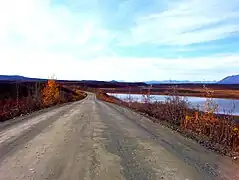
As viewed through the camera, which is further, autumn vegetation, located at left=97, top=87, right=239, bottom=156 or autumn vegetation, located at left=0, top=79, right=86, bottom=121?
autumn vegetation, located at left=0, top=79, right=86, bottom=121

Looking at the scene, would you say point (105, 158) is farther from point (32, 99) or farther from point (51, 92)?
point (51, 92)

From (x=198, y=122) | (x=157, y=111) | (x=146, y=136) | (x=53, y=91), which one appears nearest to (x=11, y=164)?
(x=146, y=136)

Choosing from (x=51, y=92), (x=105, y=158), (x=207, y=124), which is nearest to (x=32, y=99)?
(x=51, y=92)

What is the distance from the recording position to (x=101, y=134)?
37.4 feet

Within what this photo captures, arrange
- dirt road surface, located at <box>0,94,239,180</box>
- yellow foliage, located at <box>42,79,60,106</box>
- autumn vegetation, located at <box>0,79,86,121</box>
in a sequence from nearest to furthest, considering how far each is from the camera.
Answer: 1. dirt road surface, located at <box>0,94,239,180</box>
2. autumn vegetation, located at <box>0,79,86,121</box>
3. yellow foliage, located at <box>42,79,60,106</box>

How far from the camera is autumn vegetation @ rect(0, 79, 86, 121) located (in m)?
20.1

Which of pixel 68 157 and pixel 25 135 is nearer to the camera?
pixel 68 157

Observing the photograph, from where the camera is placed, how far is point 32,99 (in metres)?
28.7

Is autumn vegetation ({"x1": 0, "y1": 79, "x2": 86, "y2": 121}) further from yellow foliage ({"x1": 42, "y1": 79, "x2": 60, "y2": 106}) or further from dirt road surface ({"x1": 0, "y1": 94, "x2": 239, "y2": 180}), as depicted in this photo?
dirt road surface ({"x1": 0, "y1": 94, "x2": 239, "y2": 180})

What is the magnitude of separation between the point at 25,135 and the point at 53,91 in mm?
31436

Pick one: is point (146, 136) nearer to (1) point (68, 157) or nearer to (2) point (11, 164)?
(1) point (68, 157)

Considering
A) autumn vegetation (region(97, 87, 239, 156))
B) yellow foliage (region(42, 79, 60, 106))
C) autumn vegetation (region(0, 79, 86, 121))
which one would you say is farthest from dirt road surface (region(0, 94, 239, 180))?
yellow foliage (region(42, 79, 60, 106))

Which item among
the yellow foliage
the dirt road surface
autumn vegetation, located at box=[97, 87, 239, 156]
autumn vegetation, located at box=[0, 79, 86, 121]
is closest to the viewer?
the dirt road surface

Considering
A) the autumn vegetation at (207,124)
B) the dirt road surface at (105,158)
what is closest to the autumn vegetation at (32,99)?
the dirt road surface at (105,158)
